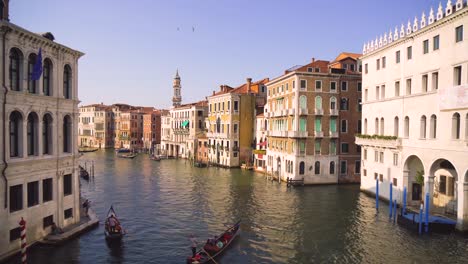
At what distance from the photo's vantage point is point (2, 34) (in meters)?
13.8

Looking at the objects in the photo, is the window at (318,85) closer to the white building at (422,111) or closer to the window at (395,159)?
the white building at (422,111)

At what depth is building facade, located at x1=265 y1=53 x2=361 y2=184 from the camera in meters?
34.7

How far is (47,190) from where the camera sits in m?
16.6

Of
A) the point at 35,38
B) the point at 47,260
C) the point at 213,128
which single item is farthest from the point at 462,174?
the point at 213,128

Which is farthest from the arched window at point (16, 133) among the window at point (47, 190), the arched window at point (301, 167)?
the arched window at point (301, 167)

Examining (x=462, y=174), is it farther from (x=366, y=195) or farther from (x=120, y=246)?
(x=120, y=246)

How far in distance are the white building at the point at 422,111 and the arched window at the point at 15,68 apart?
19621 mm

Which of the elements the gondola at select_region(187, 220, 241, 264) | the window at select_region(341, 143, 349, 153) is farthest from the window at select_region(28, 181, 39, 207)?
the window at select_region(341, 143, 349, 153)

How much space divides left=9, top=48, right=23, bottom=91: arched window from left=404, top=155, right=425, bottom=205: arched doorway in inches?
845

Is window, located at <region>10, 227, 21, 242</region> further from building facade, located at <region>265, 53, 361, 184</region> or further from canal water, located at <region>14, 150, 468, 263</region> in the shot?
building facade, located at <region>265, 53, 361, 184</region>

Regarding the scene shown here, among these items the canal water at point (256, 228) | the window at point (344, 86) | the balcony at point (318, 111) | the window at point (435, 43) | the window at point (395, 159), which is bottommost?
the canal water at point (256, 228)

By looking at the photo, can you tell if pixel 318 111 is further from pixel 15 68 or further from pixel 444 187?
pixel 15 68

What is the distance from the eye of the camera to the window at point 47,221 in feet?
53.4

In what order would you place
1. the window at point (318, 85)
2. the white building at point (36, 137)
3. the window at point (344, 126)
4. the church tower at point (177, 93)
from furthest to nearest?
the church tower at point (177, 93), the window at point (344, 126), the window at point (318, 85), the white building at point (36, 137)
